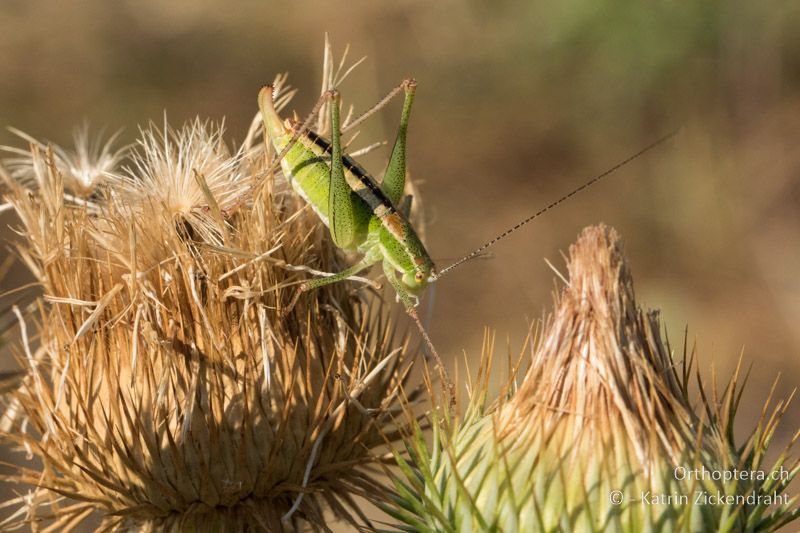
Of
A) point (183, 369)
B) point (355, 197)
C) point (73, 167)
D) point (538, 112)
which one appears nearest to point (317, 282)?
point (183, 369)

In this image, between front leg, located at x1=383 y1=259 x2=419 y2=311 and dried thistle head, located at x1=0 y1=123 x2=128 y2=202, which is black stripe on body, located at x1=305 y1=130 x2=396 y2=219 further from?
dried thistle head, located at x1=0 y1=123 x2=128 y2=202

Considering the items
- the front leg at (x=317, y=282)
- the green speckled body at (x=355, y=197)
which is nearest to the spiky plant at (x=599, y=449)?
the front leg at (x=317, y=282)

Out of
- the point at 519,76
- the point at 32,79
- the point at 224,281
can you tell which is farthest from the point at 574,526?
the point at 32,79

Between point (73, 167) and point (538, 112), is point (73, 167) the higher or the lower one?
the lower one

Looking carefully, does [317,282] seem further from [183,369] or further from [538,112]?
[538,112]

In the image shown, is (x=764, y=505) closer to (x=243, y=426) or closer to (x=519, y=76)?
(x=243, y=426)

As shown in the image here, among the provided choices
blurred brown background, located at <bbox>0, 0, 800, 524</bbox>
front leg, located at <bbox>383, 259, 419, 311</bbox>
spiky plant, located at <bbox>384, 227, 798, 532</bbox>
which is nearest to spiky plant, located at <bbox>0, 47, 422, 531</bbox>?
spiky plant, located at <bbox>384, 227, 798, 532</bbox>

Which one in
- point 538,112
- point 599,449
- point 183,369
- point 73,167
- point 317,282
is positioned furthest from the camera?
point 538,112

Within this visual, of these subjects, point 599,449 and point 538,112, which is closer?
point 599,449
